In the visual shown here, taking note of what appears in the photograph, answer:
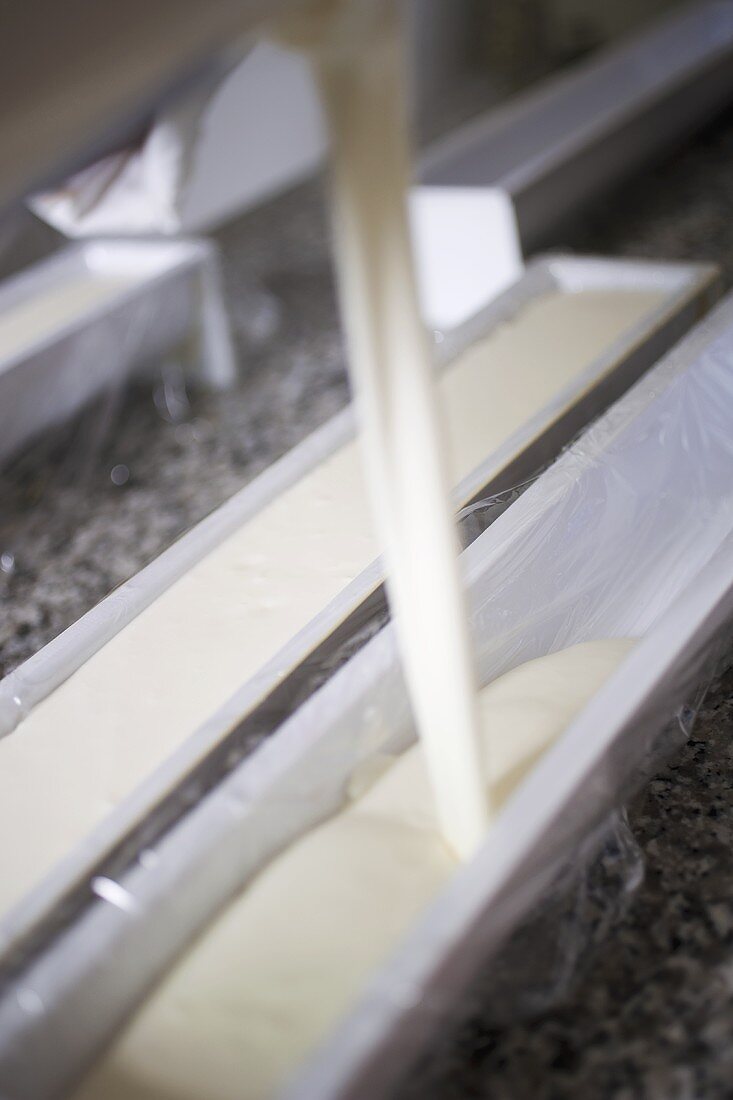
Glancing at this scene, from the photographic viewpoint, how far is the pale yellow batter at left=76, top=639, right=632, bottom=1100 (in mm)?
662

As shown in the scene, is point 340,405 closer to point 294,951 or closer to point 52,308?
point 52,308

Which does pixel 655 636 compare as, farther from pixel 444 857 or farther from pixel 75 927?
pixel 75 927

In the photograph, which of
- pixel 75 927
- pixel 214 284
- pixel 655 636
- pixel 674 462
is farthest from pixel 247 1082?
pixel 214 284

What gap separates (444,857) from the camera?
2.50 feet

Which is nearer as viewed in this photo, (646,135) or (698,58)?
(646,135)

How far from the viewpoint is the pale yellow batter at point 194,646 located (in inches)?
33.5

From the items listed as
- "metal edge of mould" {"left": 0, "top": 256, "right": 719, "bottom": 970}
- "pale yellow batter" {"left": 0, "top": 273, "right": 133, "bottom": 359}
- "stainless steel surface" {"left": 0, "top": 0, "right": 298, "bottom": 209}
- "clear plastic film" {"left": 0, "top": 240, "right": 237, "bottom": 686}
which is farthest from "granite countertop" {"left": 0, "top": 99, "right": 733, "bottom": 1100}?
"stainless steel surface" {"left": 0, "top": 0, "right": 298, "bottom": 209}

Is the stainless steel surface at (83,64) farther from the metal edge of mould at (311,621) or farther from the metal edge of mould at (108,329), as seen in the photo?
the metal edge of mould at (108,329)

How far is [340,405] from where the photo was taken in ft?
5.94

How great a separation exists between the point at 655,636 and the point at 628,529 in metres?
0.29

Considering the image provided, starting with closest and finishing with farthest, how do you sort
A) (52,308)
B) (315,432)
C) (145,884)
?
(145,884)
(315,432)
(52,308)

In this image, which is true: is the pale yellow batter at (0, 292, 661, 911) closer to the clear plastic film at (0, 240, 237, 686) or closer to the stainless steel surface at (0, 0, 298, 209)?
the clear plastic film at (0, 240, 237, 686)

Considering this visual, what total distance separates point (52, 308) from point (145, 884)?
4.59 ft

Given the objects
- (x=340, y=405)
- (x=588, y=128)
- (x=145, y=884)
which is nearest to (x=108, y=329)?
(x=340, y=405)
